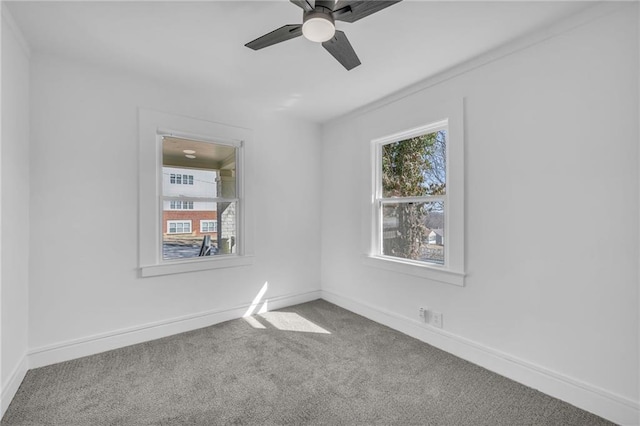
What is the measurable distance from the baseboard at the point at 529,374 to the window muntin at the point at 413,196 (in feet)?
2.08

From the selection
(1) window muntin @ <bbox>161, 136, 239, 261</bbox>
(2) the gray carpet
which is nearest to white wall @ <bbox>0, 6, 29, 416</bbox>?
(2) the gray carpet

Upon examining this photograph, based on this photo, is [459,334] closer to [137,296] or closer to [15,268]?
[137,296]

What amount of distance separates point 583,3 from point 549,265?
161 cm

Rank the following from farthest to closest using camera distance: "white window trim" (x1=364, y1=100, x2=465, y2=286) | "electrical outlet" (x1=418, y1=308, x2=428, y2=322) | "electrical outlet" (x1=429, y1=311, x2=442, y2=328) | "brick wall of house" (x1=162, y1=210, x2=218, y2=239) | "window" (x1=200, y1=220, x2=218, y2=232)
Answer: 1. "window" (x1=200, y1=220, x2=218, y2=232)
2. "brick wall of house" (x1=162, y1=210, x2=218, y2=239)
3. "electrical outlet" (x1=418, y1=308, x2=428, y2=322)
4. "electrical outlet" (x1=429, y1=311, x2=442, y2=328)
5. "white window trim" (x1=364, y1=100, x2=465, y2=286)

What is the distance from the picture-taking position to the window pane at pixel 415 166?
282cm

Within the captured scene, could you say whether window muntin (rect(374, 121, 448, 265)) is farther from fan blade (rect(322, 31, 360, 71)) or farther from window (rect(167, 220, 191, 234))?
window (rect(167, 220, 191, 234))

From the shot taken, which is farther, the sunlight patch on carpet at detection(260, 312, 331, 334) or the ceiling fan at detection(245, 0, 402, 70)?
the sunlight patch on carpet at detection(260, 312, 331, 334)

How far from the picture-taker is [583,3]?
1814 millimetres

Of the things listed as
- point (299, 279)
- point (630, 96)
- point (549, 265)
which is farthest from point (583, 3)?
point (299, 279)

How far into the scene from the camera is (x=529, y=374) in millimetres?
2125

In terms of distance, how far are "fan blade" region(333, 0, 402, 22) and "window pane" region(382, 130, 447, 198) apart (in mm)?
1513

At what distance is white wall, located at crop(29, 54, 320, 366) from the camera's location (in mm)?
2365

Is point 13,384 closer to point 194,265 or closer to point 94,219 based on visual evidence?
point 94,219

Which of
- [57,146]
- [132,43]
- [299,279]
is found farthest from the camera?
[299,279]
